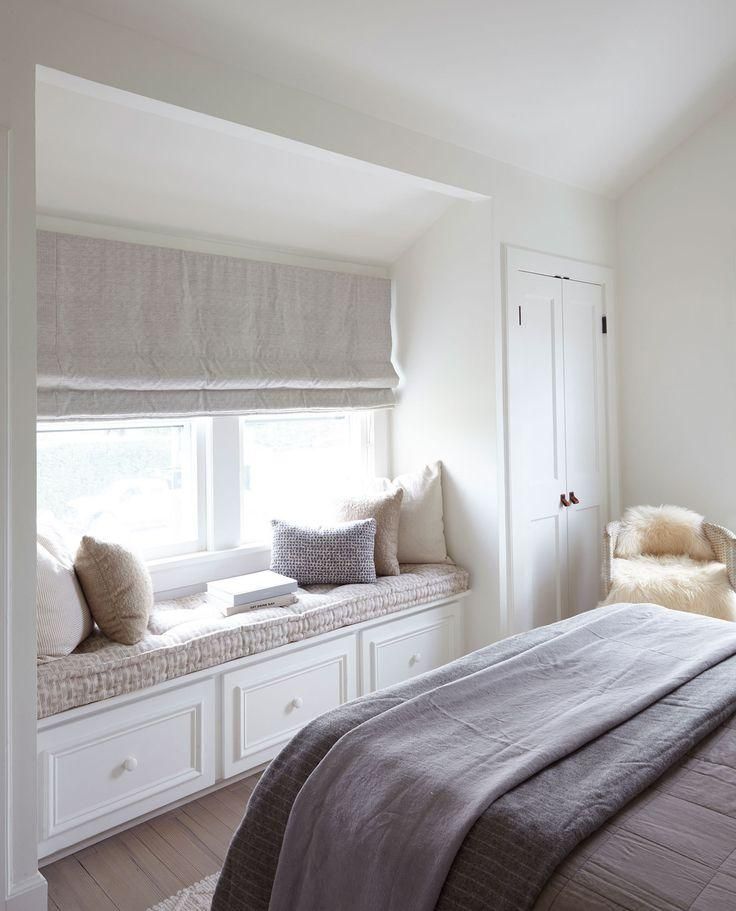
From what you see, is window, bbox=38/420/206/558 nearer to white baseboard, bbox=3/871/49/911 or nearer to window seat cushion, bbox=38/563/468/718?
window seat cushion, bbox=38/563/468/718

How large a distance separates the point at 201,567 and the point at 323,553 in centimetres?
52

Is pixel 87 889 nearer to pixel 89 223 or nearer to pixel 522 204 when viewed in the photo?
pixel 89 223

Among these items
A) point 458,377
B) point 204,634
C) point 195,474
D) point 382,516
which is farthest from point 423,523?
point 204,634

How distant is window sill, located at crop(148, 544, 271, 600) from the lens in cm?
Result: 305

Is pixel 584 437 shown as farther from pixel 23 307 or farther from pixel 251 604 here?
pixel 23 307

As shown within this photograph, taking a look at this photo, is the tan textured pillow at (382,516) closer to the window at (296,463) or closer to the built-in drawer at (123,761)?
the window at (296,463)

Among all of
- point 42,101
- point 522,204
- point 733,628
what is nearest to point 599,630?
point 733,628

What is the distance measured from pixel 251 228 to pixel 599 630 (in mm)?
2206

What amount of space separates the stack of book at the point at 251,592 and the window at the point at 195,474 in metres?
0.33

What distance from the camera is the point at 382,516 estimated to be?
3.45 metres

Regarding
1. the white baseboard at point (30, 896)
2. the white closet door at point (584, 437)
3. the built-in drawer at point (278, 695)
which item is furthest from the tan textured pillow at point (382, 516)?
the white baseboard at point (30, 896)

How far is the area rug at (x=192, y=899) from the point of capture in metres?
2.04

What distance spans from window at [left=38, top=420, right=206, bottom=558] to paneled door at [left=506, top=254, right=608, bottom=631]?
1461mm

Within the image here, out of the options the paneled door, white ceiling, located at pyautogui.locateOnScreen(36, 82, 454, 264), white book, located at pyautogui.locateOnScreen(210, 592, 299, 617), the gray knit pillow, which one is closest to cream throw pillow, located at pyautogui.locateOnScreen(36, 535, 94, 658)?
white book, located at pyautogui.locateOnScreen(210, 592, 299, 617)
